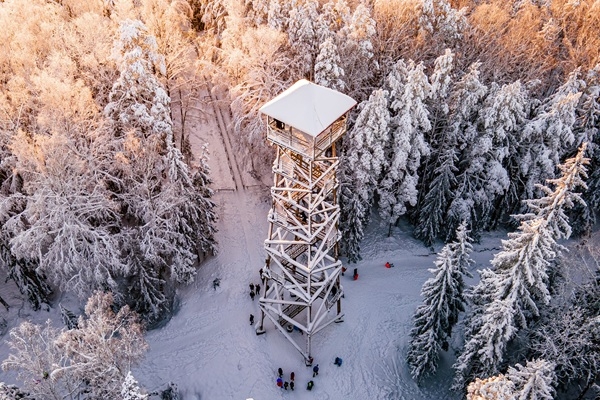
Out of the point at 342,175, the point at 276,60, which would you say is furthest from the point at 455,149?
the point at 276,60

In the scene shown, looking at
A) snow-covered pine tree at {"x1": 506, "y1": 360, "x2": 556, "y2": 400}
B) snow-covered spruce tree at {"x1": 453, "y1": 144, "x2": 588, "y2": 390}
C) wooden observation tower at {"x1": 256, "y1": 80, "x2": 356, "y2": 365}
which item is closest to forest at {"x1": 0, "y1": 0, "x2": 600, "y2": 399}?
snow-covered spruce tree at {"x1": 453, "y1": 144, "x2": 588, "y2": 390}

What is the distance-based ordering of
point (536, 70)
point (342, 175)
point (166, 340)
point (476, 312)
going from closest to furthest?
point (476, 312)
point (166, 340)
point (342, 175)
point (536, 70)

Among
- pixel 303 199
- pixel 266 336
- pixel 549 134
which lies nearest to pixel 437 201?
pixel 549 134

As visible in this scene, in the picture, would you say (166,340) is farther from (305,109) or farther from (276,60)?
(276,60)

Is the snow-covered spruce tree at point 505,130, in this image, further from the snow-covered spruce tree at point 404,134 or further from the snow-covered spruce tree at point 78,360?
the snow-covered spruce tree at point 78,360

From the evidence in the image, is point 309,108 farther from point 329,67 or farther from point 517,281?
point 517,281

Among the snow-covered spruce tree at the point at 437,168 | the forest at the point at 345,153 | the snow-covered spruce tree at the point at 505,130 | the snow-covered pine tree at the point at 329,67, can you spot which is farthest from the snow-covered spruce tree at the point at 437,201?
the snow-covered pine tree at the point at 329,67
